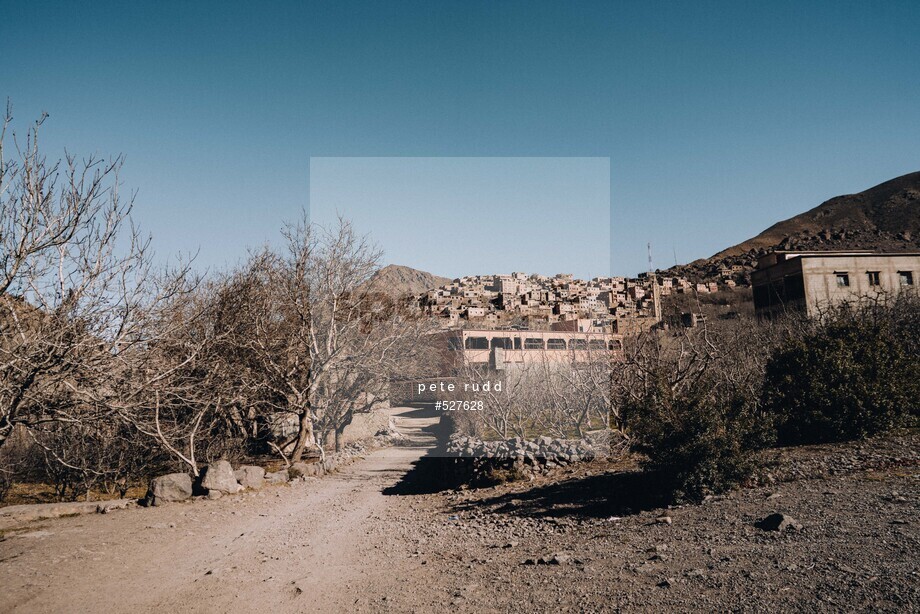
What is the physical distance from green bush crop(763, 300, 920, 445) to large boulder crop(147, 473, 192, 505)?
11.4m

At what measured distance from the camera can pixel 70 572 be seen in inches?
264

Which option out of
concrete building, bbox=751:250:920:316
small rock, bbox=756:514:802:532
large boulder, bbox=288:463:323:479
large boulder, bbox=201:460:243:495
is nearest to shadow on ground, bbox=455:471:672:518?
small rock, bbox=756:514:802:532

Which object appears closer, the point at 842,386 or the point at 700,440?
Answer: the point at 700,440

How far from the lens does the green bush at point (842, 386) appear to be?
9.65 metres

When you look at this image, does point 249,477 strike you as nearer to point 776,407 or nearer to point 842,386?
point 776,407

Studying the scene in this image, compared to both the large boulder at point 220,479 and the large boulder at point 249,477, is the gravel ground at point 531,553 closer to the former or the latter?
the large boulder at point 220,479

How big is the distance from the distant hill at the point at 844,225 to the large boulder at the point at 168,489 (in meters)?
74.6

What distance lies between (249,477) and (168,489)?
196 cm

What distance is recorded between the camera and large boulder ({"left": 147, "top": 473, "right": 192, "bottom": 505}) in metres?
10.5

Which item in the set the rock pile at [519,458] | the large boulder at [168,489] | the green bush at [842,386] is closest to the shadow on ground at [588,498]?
the rock pile at [519,458]

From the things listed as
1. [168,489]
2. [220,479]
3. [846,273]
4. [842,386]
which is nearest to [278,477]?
[220,479]

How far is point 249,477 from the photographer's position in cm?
1234

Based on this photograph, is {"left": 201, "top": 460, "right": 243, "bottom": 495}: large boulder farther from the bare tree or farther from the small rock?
the small rock

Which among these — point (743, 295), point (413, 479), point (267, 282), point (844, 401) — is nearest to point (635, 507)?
point (844, 401)
